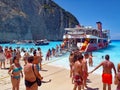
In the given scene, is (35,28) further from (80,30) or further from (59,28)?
(80,30)

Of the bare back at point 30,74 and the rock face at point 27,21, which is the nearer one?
the bare back at point 30,74

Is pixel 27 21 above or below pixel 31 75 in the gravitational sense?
above

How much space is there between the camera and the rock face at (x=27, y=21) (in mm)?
89750

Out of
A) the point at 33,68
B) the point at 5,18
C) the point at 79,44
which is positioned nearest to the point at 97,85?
the point at 33,68

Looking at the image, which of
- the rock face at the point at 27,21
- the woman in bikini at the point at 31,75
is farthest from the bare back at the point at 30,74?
the rock face at the point at 27,21

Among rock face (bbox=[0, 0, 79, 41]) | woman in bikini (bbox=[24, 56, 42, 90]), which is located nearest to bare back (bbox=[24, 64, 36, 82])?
woman in bikini (bbox=[24, 56, 42, 90])

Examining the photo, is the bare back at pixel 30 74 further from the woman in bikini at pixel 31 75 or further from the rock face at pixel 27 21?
the rock face at pixel 27 21

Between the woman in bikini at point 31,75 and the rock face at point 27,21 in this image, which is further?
the rock face at point 27,21

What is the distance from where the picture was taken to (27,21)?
9731cm

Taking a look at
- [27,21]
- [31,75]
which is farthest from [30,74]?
[27,21]

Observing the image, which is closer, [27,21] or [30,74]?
[30,74]

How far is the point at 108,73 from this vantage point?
8070mm

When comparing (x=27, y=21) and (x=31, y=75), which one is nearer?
(x=31, y=75)

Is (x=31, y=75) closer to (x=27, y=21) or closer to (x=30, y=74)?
(x=30, y=74)
